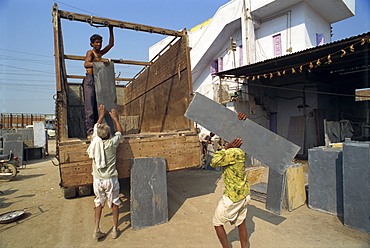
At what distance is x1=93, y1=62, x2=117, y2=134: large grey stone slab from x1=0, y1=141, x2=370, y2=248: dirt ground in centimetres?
166

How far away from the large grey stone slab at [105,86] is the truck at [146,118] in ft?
1.65

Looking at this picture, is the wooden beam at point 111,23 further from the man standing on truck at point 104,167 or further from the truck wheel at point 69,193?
the truck wheel at point 69,193

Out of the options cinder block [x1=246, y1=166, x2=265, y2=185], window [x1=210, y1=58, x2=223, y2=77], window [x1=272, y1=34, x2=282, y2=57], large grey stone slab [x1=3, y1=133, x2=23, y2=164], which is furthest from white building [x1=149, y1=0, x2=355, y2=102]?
large grey stone slab [x1=3, y1=133, x2=23, y2=164]

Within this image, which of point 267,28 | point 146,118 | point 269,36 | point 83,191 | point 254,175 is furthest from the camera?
point 267,28

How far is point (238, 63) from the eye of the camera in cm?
1238

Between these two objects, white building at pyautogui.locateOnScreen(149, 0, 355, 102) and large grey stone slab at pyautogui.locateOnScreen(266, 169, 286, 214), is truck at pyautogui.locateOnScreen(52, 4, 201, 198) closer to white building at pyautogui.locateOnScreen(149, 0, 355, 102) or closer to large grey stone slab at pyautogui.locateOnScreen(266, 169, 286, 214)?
large grey stone slab at pyautogui.locateOnScreen(266, 169, 286, 214)

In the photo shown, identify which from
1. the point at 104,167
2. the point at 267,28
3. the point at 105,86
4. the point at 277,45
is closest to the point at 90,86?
the point at 105,86

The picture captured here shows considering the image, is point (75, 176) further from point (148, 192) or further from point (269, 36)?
point (269, 36)

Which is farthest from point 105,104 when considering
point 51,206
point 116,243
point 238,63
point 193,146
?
point 238,63

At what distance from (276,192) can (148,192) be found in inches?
96.8

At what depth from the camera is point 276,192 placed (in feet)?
13.2

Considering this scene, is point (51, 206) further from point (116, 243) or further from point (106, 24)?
point (106, 24)

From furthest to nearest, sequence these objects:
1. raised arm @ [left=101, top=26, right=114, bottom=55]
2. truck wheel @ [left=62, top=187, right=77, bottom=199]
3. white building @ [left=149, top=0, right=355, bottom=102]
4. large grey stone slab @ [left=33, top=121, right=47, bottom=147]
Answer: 1. large grey stone slab @ [left=33, top=121, right=47, bottom=147]
2. white building @ [left=149, top=0, right=355, bottom=102]
3. truck wheel @ [left=62, top=187, right=77, bottom=199]
4. raised arm @ [left=101, top=26, right=114, bottom=55]

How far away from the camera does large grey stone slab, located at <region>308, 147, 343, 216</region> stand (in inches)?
145
